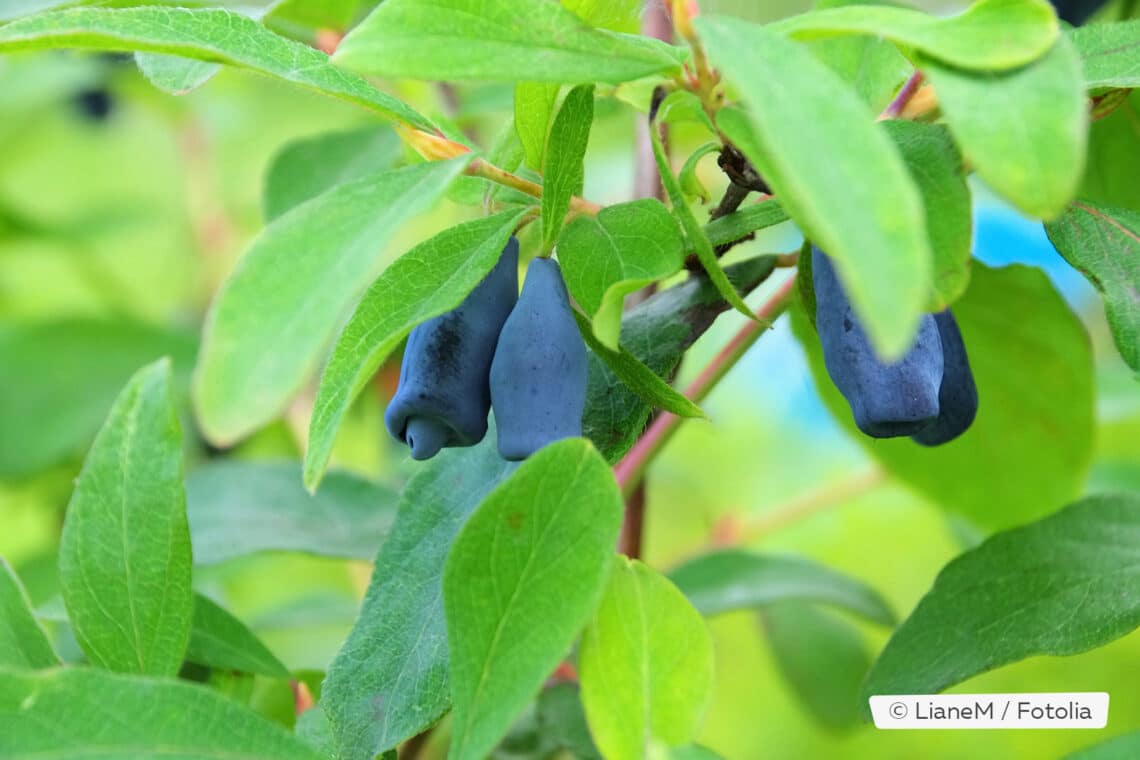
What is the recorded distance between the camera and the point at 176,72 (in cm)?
47

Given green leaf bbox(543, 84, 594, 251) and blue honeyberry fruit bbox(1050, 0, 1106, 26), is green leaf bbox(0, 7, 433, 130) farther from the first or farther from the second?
blue honeyberry fruit bbox(1050, 0, 1106, 26)

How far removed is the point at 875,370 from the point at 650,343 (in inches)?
4.6

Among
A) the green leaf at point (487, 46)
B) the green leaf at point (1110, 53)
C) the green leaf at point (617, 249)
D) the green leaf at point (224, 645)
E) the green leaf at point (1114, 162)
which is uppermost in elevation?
the green leaf at point (487, 46)

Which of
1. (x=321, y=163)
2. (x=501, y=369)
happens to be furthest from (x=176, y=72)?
(x=321, y=163)

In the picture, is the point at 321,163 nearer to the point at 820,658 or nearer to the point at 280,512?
the point at 280,512

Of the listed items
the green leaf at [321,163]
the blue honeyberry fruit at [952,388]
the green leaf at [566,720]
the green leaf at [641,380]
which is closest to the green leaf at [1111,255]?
the blue honeyberry fruit at [952,388]

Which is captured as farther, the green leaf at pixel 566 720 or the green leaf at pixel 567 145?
the green leaf at pixel 566 720

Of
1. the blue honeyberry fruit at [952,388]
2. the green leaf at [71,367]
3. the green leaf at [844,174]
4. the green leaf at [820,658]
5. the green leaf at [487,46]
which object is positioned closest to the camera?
the green leaf at [844,174]

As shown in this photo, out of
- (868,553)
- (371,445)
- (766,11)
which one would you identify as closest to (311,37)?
(766,11)

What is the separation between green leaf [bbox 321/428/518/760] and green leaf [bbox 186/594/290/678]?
10 cm

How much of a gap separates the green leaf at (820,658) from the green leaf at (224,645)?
537mm

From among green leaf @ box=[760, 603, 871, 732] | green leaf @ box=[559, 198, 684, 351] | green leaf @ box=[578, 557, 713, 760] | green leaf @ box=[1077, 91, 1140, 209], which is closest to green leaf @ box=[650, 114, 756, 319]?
green leaf @ box=[559, 198, 684, 351]

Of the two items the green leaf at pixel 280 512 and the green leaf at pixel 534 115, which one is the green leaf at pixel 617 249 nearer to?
the green leaf at pixel 534 115

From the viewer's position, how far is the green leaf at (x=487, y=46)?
38 centimetres
